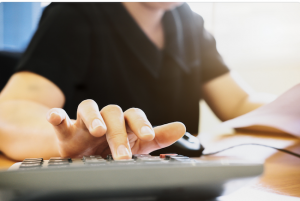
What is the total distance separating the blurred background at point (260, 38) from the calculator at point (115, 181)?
0.45 metres

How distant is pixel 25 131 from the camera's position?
444 millimetres

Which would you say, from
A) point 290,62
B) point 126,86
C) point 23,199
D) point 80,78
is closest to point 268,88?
point 290,62

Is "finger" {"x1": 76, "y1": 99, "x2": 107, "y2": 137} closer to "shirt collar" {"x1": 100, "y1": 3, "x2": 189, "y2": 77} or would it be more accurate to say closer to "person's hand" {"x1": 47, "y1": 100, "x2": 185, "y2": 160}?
"person's hand" {"x1": 47, "y1": 100, "x2": 185, "y2": 160}

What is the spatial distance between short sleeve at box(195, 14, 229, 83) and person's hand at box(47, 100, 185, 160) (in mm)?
383

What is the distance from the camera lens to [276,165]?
12.9 inches

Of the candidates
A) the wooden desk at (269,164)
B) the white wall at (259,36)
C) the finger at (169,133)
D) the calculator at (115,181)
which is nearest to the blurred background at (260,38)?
the white wall at (259,36)

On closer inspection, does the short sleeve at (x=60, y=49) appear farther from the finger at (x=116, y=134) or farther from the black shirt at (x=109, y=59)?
the finger at (x=116, y=134)

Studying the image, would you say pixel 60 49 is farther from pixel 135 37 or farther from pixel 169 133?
pixel 169 133

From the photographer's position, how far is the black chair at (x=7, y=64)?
0.54m

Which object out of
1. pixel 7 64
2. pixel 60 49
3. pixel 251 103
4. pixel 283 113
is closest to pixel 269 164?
pixel 283 113

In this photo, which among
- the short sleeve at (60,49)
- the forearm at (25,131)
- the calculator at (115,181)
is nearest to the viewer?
the calculator at (115,181)

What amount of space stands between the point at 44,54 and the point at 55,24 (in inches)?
2.8

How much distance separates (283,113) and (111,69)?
0.36m

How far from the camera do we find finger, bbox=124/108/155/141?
24 centimetres
